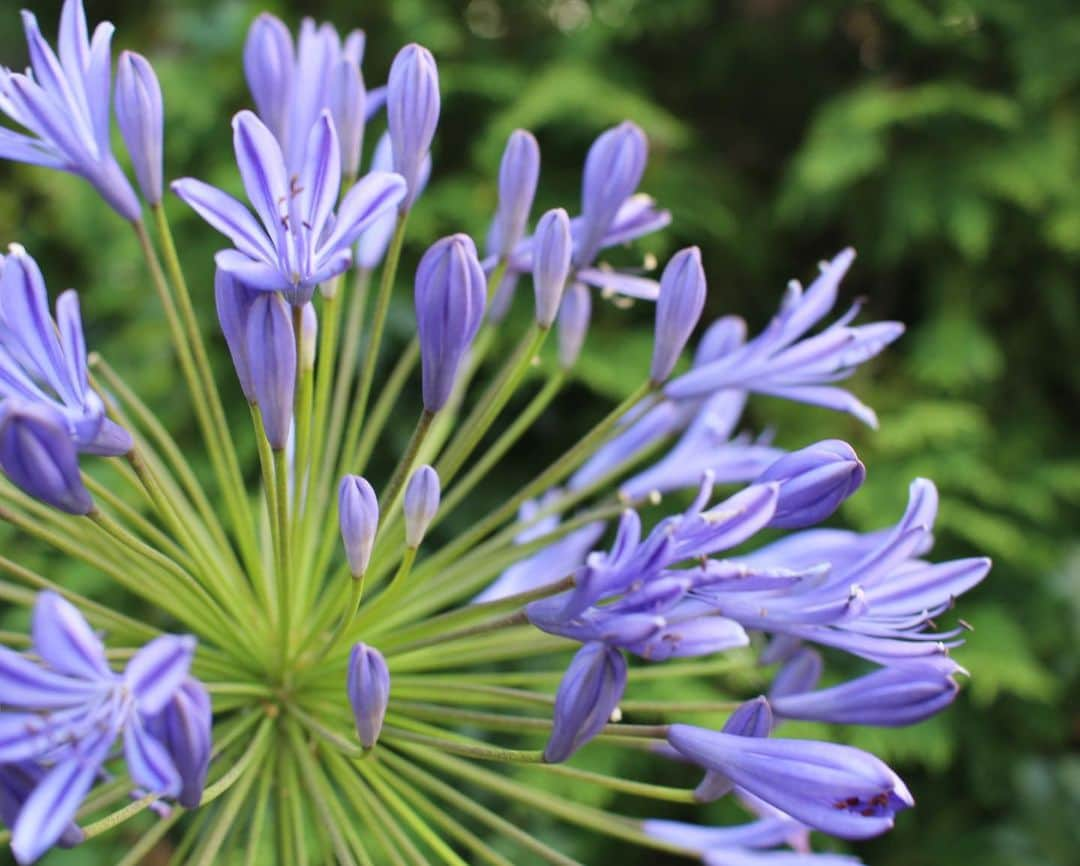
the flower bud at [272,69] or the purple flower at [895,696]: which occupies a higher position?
the flower bud at [272,69]

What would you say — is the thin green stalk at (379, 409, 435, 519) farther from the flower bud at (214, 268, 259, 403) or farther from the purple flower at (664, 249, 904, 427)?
the purple flower at (664, 249, 904, 427)

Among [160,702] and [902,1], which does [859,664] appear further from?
[160,702]

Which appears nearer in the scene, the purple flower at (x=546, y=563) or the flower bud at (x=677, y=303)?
the flower bud at (x=677, y=303)

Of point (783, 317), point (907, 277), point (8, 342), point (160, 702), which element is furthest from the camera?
point (907, 277)

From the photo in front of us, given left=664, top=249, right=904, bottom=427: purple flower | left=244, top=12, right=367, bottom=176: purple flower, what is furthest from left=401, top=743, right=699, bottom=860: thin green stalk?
left=244, top=12, right=367, bottom=176: purple flower

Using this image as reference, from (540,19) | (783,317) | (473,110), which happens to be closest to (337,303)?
(783,317)

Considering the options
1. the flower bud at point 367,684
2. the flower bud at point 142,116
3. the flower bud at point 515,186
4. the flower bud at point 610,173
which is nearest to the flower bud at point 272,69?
the flower bud at point 142,116

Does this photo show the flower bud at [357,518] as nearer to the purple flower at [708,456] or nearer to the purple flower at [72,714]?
the purple flower at [72,714]

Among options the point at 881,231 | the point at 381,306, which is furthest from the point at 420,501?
the point at 881,231
